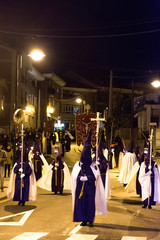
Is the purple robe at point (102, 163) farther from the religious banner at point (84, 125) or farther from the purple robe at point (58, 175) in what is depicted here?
the religious banner at point (84, 125)

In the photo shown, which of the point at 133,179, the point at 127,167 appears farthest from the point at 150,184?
the point at 127,167

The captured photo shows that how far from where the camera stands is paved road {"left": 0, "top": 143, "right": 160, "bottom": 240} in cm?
902

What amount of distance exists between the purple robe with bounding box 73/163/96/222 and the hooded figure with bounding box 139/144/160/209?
3216 mm

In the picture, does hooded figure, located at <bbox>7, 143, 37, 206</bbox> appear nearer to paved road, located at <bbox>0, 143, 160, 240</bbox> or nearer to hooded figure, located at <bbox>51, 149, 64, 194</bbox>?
paved road, located at <bbox>0, 143, 160, 240</bbox>

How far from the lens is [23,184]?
13.5 meters

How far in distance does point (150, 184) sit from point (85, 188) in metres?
3.67

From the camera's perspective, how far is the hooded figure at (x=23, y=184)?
1334 cm

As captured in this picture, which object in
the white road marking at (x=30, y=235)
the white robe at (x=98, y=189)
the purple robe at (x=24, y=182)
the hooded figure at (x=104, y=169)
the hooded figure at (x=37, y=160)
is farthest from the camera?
the hooded figure at (x=37, y=160)

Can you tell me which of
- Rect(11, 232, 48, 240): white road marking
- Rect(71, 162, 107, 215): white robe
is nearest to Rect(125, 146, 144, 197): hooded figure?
Rect(71, 162, 107, 215): white robe

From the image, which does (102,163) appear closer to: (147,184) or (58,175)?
(58,175)

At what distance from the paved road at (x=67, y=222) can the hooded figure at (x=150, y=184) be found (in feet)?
1.02

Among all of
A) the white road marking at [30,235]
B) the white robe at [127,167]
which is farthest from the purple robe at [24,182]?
the white robe at [127,167]

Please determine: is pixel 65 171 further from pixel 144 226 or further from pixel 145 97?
pixel 145 97

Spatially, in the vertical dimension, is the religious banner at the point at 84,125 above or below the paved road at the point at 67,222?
above
